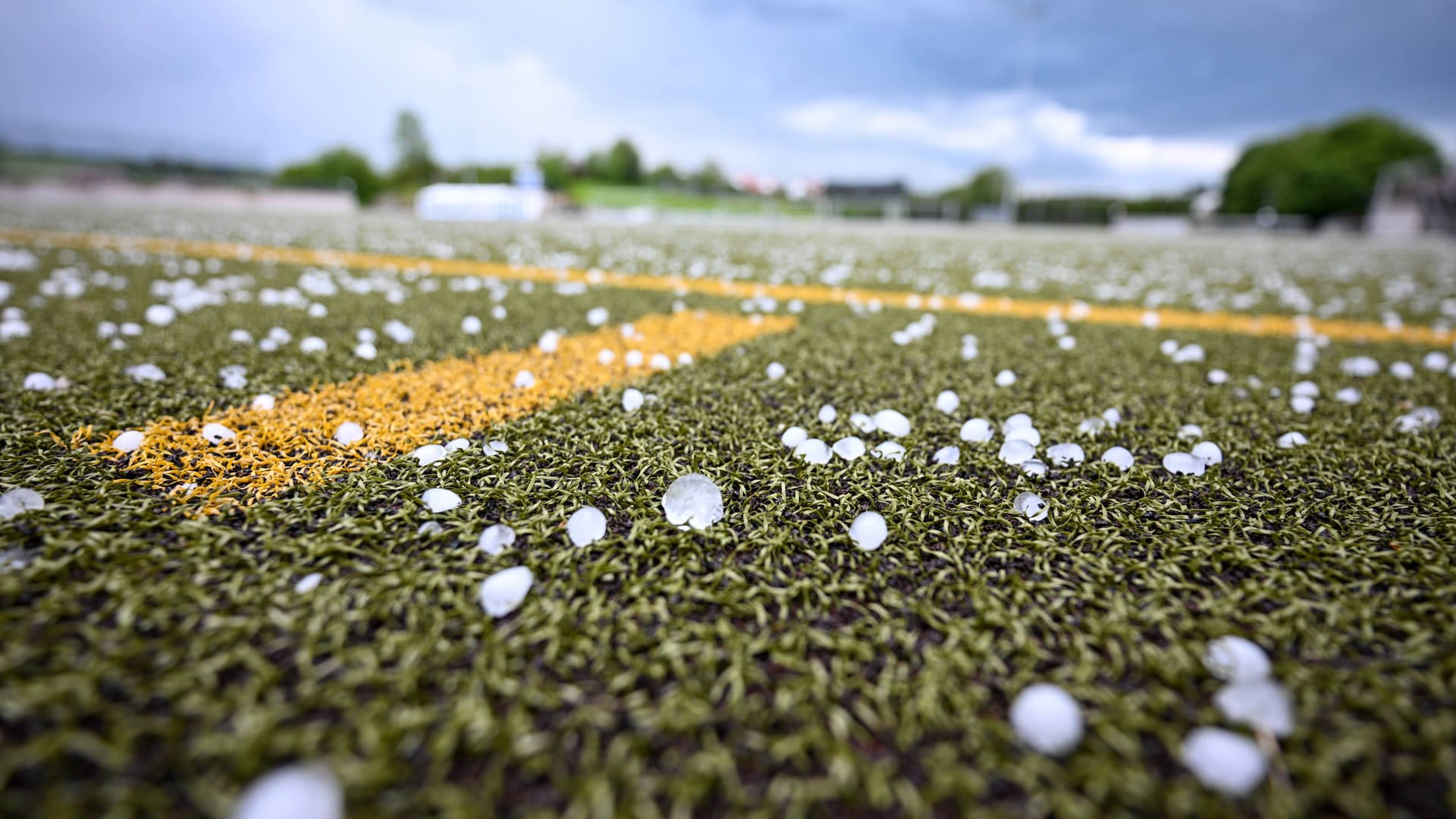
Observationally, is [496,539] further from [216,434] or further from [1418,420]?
[1418,420]

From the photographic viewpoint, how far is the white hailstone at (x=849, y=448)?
5.00ft

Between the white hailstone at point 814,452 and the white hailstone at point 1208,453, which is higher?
the white hailstone at point 1208,453

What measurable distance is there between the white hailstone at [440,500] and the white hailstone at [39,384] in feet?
4.68

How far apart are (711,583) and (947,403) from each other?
115cm

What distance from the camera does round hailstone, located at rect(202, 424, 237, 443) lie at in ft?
4.88


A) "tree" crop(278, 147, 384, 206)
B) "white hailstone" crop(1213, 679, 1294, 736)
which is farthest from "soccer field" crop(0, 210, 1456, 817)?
"tree" crop(278, 147, 384, 206)

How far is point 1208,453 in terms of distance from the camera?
155cm

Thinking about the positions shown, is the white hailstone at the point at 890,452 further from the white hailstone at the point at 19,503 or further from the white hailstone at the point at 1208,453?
the white hailstone at the point at 19,503

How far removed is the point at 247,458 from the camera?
140 cm

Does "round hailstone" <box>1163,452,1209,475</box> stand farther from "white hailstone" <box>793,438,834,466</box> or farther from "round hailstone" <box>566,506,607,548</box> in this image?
"round hailstone" <box>566,506,607,548</box>

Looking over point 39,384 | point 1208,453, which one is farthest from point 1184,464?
point 39,384

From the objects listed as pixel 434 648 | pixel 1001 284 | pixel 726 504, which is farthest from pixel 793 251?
pixel 434 648

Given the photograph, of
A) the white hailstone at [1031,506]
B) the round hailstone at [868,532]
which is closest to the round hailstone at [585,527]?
the round hailstone at [868,532]

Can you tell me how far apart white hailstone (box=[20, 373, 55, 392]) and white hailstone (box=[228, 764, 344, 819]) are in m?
1.90
